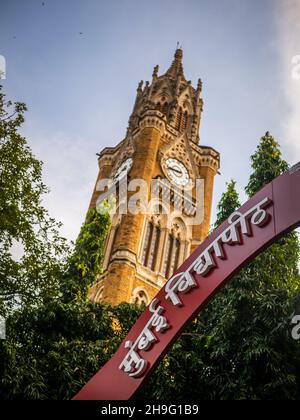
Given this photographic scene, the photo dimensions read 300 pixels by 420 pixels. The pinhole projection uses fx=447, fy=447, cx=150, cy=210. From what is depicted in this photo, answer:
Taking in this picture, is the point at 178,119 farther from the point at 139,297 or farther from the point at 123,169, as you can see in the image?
the point at 139,297

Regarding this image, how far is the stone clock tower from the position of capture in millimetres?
24703

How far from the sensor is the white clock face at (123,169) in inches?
1205

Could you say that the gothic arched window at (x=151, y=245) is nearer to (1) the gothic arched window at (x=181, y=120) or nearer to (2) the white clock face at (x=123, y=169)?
(2) the white clock face at (x=123, y=169)

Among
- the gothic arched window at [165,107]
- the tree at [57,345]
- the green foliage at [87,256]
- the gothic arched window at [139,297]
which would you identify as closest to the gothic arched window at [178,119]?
the gothic arched window at [165,107]

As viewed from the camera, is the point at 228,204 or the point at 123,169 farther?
the point at 123,169

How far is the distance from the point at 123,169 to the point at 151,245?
22.5ft

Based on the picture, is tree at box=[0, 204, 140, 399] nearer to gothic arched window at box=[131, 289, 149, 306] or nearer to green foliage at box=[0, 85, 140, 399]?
green foliage at box=[0, 85, 140, 399]

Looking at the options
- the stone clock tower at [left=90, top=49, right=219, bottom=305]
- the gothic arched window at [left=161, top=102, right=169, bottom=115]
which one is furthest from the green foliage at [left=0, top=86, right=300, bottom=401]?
the gothic arched window at [left=161, top=102, right=169, bottom=115]

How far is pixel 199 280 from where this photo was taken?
5.66 metres

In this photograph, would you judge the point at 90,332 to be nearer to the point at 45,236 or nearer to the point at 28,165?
the point at 45,236

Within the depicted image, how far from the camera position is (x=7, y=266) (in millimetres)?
9680

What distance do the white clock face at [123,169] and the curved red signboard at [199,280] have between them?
24466mm

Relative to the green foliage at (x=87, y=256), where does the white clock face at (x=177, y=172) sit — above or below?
above

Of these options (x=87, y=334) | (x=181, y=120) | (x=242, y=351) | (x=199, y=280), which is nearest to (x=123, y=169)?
(x=181, y=120)
